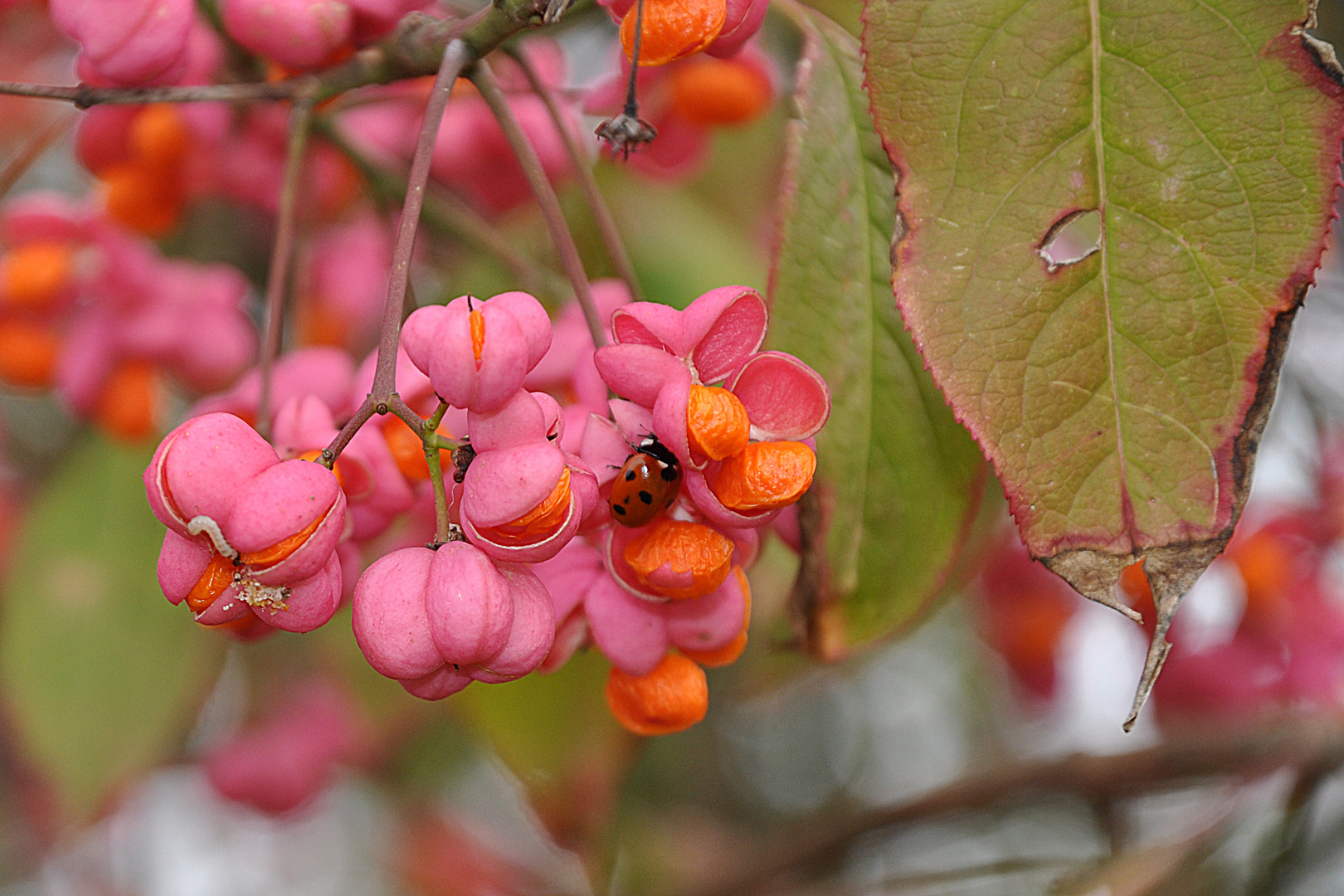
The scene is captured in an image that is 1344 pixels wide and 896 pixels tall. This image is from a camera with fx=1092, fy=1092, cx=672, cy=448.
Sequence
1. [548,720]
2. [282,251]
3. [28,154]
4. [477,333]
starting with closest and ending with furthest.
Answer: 1. [477,333]
2. [282,251]
3. [28,154]
4. [548,720]

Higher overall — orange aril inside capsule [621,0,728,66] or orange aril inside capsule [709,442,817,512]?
orange aril inside capsule [621,0,728,66]

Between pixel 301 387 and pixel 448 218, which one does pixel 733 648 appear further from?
pixel 448 218

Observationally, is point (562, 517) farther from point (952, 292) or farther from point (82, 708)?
point (82, 708)

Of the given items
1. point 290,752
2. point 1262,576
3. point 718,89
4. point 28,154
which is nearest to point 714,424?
point 718,89

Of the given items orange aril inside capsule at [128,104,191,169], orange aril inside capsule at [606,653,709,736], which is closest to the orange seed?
orange aril inside capsule at [128,104,191,169]

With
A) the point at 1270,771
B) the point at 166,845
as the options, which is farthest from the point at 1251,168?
the point at 166,845

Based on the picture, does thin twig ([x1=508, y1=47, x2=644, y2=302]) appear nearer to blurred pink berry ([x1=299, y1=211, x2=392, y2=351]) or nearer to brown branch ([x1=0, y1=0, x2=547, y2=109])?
brown branch ([x1=0, y1=0, x2=547, y2=109])

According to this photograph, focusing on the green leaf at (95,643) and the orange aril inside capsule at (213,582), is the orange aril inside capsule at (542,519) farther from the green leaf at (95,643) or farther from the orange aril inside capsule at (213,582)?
the green leaf at (95,643)
